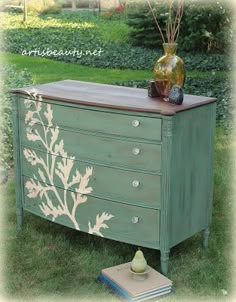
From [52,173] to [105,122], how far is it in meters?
0.62

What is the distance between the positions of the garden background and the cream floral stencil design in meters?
0.27

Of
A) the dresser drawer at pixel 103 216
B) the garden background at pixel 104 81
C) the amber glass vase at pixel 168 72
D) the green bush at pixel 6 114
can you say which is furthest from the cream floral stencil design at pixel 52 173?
the green bush at pixel 6 114

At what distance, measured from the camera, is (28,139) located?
4.03 meters

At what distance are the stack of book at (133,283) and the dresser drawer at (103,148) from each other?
0.63m

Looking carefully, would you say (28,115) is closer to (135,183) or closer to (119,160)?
(119,160)

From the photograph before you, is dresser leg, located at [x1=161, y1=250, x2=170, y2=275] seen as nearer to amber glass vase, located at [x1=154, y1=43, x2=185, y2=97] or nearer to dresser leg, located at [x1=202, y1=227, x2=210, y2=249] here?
dresser leg, located at [x1=202, y1=227, x2=210, y2=249]

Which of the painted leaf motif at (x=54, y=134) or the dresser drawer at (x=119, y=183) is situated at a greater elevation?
the painted leaf motif at (x=54, y=134)

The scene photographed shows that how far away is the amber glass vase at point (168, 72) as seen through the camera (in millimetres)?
3584

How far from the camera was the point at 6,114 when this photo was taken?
6.29m

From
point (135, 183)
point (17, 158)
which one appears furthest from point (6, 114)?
point (135, 183)

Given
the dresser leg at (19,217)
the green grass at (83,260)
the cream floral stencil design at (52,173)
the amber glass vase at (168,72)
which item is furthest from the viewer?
the dresser leg at (19,217)

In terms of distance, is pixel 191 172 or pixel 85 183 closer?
pixel 191 172

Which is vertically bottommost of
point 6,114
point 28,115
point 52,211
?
point 52,211

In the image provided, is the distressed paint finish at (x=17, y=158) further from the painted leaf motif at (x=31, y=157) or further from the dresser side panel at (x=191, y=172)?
the dresser side panel at (x=191, y=172)
